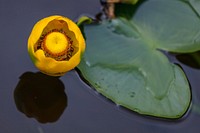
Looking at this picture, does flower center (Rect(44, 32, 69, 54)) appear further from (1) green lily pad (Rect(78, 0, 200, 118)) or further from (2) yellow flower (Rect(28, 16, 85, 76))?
(1) green lily pad (Rect(78, 0, 200, 118))

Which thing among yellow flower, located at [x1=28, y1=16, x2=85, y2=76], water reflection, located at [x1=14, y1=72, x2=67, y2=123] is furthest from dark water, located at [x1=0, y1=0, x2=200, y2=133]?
yellow flower, located at [x1=28, y1=16, x2=85, y2=76]

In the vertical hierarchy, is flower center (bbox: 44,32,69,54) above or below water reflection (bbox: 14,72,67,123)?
above

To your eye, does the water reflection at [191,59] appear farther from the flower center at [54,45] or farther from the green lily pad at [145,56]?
the flower center at [54,45]

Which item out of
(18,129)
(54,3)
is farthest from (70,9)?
(18,129)

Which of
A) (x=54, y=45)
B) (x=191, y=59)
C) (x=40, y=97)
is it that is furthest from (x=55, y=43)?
(x=191, y=59)

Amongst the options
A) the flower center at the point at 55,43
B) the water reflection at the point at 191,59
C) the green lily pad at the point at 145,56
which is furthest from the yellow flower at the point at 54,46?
the water reflection at the point at 191,59
